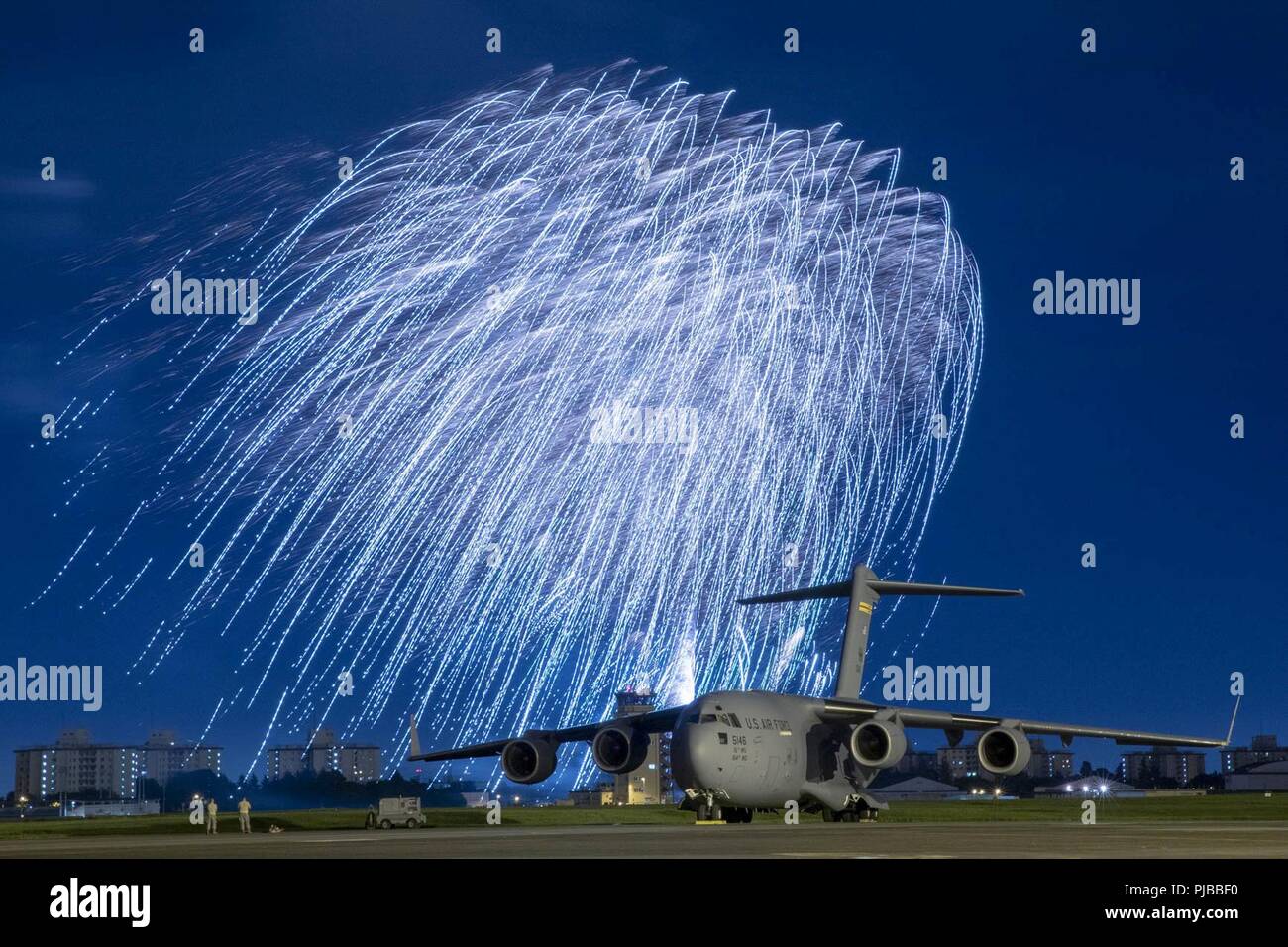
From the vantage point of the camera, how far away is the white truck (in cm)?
5094

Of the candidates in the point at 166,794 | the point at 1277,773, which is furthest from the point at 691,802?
the point at 1277,773

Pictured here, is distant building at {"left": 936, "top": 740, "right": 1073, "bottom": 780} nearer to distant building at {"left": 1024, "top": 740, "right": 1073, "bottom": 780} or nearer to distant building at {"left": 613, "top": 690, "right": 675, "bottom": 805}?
distant building at {"left": 1024, "top": 740, "right": 1073, "bottom": 780}

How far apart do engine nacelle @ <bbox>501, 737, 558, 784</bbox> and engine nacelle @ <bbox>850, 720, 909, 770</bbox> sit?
10910 millimetres

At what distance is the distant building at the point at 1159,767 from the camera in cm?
17800

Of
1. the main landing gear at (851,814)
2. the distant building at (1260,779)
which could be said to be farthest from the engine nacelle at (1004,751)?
the distant building at (1260,779)

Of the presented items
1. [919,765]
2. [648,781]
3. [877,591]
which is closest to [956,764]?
[919,765]

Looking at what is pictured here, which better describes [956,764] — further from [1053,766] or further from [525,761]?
[525,761]

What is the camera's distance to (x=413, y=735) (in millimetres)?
50688

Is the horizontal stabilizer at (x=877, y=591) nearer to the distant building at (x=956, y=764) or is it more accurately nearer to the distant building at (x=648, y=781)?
the distant building at (x=648, y=781)

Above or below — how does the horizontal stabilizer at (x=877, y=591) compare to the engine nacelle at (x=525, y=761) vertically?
above

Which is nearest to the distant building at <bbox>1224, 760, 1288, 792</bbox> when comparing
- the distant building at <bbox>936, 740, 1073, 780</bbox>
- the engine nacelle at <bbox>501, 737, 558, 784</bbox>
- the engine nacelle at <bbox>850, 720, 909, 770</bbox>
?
the distant building at <bbox>936, 740, 1073, 780</bbox>

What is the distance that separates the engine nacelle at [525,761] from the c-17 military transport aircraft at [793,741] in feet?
0.11
